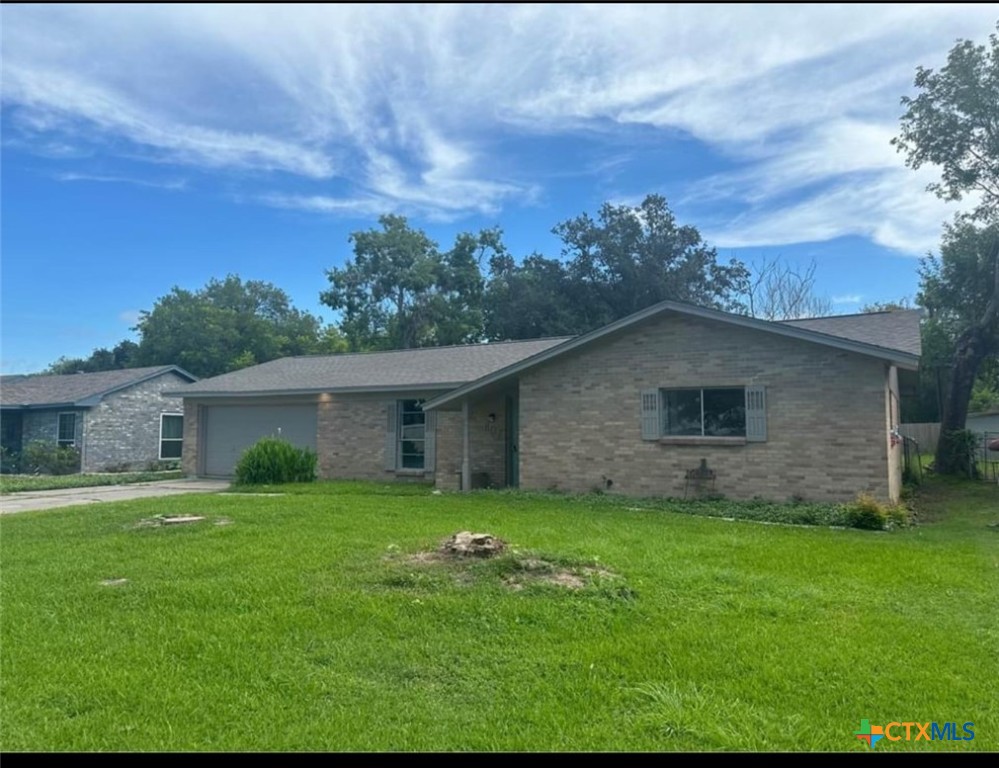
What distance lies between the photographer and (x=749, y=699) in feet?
11.8

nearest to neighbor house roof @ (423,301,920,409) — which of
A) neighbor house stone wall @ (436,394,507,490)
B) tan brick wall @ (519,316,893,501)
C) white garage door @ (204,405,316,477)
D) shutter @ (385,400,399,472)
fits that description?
tan brick wall @ (519,316,893,501)

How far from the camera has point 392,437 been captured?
1733 centimetres

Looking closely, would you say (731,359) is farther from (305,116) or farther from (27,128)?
(27,128)

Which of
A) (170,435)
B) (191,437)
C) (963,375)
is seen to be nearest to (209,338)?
(170,435)

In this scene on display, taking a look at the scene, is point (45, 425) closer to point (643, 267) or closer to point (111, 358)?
point (111, 358)

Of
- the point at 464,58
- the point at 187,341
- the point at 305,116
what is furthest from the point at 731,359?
the point at 187,341

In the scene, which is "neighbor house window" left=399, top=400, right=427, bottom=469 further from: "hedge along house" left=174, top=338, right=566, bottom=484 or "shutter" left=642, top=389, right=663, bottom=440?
"shutter" left=642, top=389, right=663, bottom=440

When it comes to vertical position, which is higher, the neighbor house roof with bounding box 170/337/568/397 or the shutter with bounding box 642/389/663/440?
the neighbor house roof with bounding box 170/337/568/397

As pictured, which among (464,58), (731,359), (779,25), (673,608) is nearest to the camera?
(779,25)

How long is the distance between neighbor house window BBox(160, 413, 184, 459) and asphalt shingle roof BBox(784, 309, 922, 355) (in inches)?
857

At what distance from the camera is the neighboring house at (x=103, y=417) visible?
907 inches

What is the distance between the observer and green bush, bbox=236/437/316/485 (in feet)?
50.8

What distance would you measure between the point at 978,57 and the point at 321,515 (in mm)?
21091

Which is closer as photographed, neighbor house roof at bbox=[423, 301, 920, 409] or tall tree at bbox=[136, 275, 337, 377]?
neighbor house roof at bbox=[423, 301, 920, 409]
